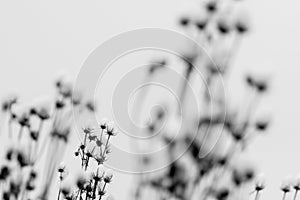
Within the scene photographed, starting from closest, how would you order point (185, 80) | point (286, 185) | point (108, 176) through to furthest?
point (185, 80)
point (286, 185)
point (108, 176)

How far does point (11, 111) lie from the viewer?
2637 millimetres

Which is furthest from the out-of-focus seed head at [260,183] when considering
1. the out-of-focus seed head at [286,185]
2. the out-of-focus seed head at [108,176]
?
the out-of-focus seed head at [108,176]

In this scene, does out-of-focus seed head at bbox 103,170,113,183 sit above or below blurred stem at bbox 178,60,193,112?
above

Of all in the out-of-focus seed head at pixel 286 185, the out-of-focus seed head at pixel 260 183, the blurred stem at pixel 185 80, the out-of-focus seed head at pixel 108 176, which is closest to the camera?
the blurred stem at pixel 185 80

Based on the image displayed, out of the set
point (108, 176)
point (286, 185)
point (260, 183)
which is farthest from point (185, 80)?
point (108, 176)

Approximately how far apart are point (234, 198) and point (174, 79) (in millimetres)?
579

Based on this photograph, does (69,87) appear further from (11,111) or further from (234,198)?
(234,198)

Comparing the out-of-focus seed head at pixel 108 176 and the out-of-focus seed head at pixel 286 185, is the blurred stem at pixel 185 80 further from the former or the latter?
the out-of-focus seed head at pixel 108 176

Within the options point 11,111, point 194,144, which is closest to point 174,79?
point 194,144

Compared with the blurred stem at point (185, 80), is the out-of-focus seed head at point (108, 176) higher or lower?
higher

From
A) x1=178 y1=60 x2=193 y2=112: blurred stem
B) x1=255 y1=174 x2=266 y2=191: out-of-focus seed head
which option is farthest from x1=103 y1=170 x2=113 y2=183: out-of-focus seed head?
x1=178 y1=60 x2=193 y2=112: blurred stem

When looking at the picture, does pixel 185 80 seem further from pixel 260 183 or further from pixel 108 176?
pixel 108 176

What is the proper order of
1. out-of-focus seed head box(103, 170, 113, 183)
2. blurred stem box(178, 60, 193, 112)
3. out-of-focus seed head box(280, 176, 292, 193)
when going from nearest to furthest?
blurred stem box(178, 60, 193, 112)
out-of-focus seed head box(280, 176, 292, 193)
out-of-focus seed head box(103, 170, 113, 183)

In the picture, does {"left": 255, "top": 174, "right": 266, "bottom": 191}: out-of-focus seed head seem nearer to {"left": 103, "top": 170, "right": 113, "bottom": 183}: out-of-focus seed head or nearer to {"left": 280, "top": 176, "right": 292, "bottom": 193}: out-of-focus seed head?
{"left": 280, "top": 176, "right": 292, "bottom": 193}: out-of-focus seed head
